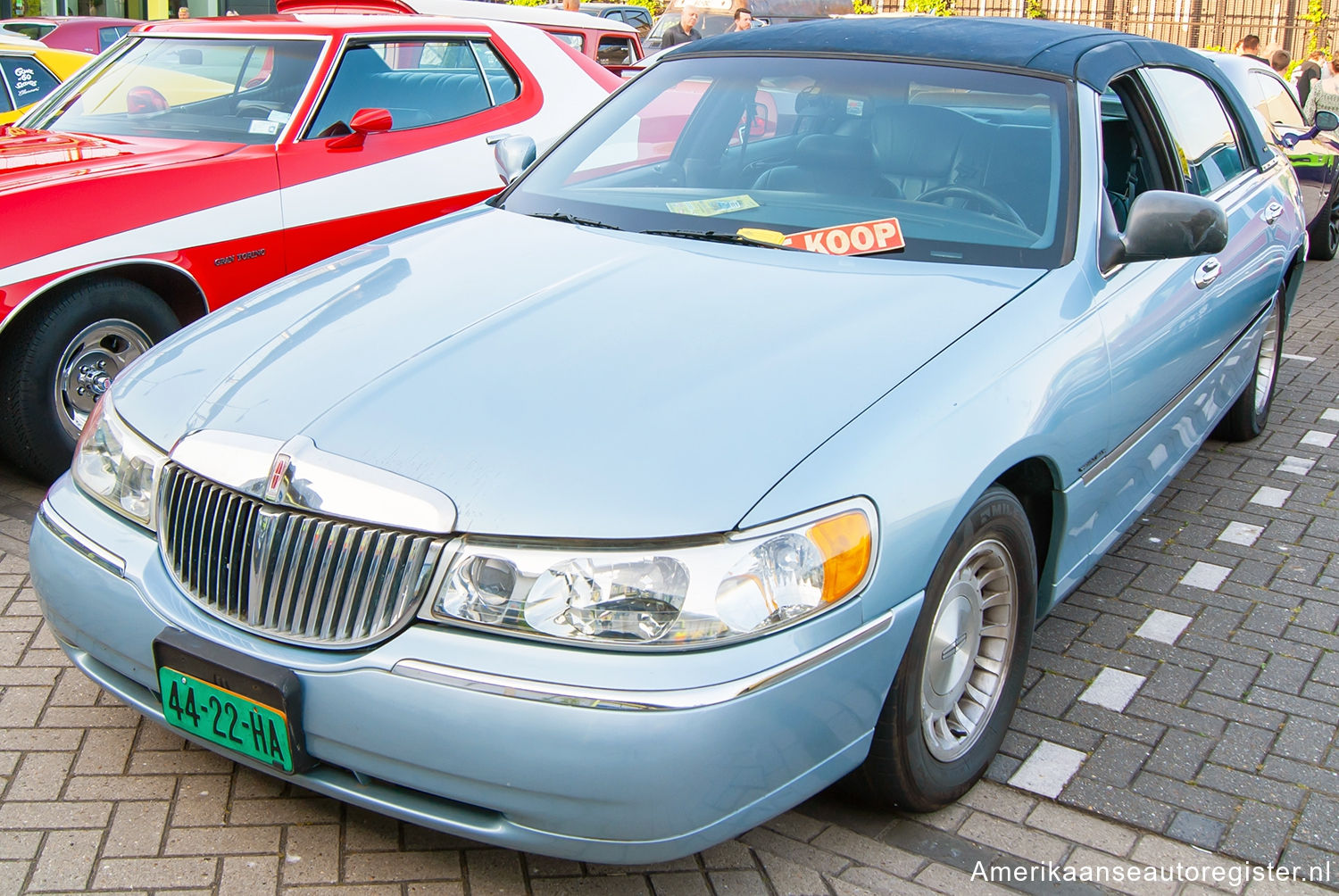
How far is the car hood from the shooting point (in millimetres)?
2260

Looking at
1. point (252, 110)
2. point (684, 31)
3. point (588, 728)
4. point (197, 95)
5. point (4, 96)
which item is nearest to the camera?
point (588, 728)

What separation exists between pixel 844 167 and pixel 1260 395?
295 centimetres

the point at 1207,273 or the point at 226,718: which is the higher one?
the point at 1207,273

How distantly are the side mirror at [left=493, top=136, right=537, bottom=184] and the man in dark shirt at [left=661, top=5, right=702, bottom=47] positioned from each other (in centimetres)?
1244

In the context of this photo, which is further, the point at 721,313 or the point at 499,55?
the point at 499,55

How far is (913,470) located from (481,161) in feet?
13.4

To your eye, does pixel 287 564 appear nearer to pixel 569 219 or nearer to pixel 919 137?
pixel 569 219

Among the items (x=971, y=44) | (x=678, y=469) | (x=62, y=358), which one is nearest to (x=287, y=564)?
(x=678, y=469)

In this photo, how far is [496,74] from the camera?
636cm

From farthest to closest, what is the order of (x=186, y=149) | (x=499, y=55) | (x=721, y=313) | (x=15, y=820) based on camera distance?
(x=499, y=55) → (x=186, y=149) → (x=721, y=313) → (x=15, y=820)

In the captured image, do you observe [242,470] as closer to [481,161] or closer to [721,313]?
[721,313]

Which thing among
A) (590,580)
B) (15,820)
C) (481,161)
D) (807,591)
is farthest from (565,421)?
(481,161)

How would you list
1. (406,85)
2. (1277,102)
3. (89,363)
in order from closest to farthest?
(89,363) → (406,85) → (1277,102)

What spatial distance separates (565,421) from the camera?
2.41 m
